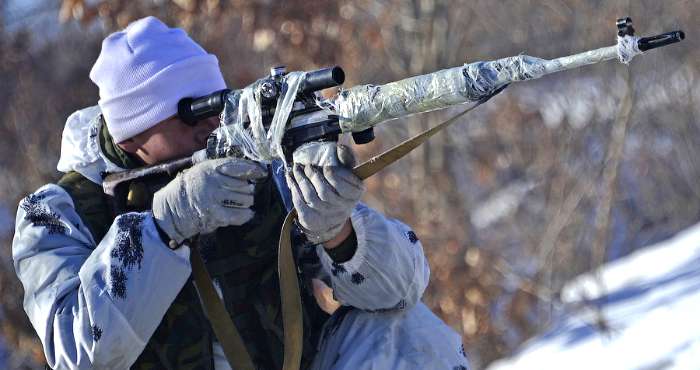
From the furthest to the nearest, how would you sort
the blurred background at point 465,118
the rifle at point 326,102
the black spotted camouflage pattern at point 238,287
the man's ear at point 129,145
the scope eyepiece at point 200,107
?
the blurred background at point 465,118, the man's ear at point 129,145, the black spotted camouflage pattern at point 238,287, the scope eyepiece at point 200,107, the rifle at point 326,102

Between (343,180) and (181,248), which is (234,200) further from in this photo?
(343,180)

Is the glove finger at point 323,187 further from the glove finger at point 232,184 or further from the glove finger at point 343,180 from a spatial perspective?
the glove finger at point 232,184

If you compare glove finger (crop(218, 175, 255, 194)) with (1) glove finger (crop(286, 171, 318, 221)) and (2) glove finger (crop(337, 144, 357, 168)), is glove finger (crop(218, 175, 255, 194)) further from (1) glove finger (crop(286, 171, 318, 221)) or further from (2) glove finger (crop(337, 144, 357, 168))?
(2) glove finger (crop(337, 144, 357, 168))

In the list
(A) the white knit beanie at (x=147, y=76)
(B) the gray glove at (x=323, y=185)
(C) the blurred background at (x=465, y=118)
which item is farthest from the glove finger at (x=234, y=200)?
(C) the blurred background at (x=465, y=118)

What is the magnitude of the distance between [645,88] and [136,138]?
16.0 ft

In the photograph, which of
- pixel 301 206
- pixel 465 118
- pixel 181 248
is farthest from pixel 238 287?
pixel 465 118

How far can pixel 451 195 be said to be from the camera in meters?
6.91

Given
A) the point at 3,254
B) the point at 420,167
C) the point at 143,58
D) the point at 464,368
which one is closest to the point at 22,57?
the point at 3,254

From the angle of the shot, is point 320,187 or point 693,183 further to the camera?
point 693,183

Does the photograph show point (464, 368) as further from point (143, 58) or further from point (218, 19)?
point (218, 19)

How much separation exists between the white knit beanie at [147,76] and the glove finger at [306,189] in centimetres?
57

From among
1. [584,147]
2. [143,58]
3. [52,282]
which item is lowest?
[52,282]

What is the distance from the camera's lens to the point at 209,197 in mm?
2941

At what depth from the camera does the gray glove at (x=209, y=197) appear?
9.64ft
